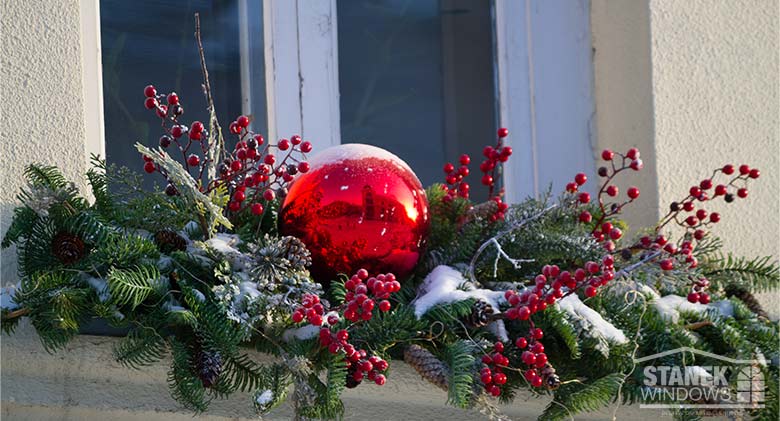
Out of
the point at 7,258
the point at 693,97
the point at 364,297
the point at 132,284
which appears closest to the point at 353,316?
the point at 364,297

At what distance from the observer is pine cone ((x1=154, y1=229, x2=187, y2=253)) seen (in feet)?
4.56

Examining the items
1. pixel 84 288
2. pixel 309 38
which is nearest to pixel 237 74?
pixel 309 38

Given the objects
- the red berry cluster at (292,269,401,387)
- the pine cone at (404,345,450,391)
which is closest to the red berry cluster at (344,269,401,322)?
the red berry cluster at (292,269,401,387)

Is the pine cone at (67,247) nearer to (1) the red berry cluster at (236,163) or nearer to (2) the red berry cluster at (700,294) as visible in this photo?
(1) the red berry cluster at (236,163)

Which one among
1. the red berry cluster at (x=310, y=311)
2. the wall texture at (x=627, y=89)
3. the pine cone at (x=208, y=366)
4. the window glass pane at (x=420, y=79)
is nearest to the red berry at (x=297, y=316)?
the red berry cluster at (x=310, y=311)

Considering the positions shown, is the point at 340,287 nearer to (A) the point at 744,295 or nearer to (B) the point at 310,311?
(B) the point at 310,311

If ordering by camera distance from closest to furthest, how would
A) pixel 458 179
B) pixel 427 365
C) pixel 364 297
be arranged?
pixel 364 297
pixel 427 365
pixel 458 179

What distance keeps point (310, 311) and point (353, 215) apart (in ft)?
0.65

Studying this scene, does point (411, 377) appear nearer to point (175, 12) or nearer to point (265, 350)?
point (265, 350)

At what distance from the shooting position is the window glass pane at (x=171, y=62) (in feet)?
5.62

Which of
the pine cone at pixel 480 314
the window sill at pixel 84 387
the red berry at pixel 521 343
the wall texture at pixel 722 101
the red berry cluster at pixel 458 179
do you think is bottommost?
the window sill at pixel 84 387

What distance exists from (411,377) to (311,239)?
23 centimetres

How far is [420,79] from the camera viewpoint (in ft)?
6.55

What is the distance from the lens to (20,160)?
1479 millimetres
